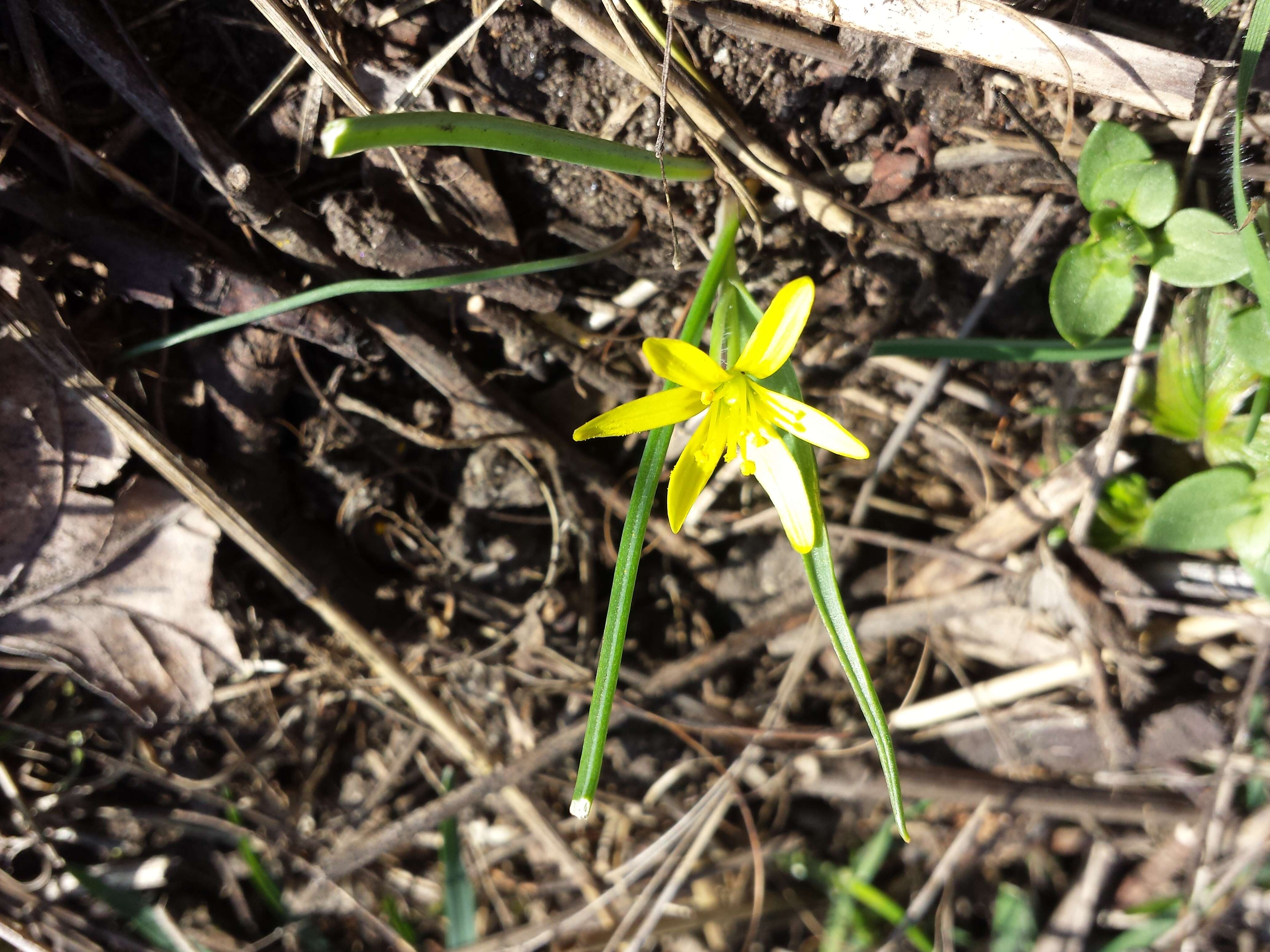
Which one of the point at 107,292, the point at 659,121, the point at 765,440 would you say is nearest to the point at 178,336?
the point at 107,292

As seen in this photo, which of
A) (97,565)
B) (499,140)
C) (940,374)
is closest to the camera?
(499,140)

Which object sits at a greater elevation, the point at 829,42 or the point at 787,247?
the point at 829,42

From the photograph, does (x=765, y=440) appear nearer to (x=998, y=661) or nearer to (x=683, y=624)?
(x=683, y=624)

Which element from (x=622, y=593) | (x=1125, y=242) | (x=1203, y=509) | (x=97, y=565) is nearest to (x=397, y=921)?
(x=97, y=565)

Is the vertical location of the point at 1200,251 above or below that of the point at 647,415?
above

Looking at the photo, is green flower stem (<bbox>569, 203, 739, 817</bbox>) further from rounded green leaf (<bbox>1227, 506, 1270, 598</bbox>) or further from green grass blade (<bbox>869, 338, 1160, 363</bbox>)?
rounded green leaf (<bbox>1227, 506, 1270, 598</bbox>)

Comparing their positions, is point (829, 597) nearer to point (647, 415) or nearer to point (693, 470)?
point (693, 470)
